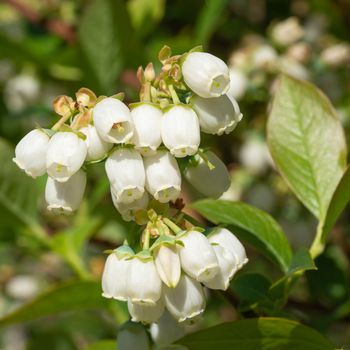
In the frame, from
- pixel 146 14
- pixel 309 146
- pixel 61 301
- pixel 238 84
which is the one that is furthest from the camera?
pixel 146 14

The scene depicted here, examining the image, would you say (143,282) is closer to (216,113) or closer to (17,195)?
(216,113)

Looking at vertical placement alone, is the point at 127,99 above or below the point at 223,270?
below

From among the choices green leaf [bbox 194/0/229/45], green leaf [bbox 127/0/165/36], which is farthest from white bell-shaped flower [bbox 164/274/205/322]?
green leaf [bbox 127/0/165/36]

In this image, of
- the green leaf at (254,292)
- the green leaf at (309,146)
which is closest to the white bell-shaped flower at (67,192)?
the green leaf at (254,292)

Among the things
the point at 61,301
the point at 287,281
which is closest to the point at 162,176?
the point at 287,281

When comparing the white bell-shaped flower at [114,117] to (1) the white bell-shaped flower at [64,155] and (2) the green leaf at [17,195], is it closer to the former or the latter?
(1) the white bell-shaped flower at [64,155]

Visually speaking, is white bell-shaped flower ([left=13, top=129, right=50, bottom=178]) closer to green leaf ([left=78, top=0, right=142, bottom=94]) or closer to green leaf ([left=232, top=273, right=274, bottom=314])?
green leaf ([left=232, top=273, right=274, bottom=314])
